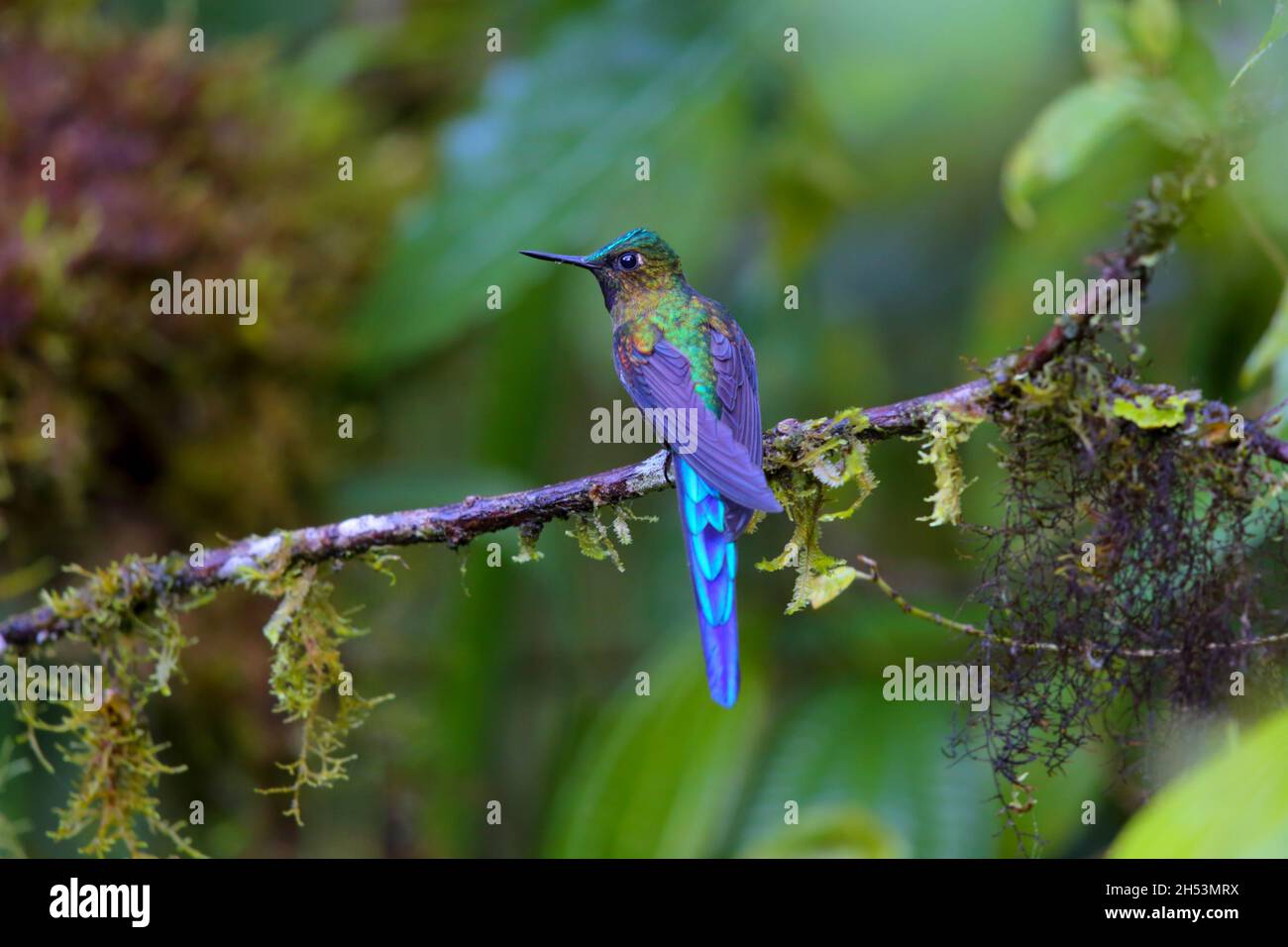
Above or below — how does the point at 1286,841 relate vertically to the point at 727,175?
below

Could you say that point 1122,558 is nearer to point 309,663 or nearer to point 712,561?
point 712,561

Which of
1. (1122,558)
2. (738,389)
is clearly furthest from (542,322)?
(1122,558)

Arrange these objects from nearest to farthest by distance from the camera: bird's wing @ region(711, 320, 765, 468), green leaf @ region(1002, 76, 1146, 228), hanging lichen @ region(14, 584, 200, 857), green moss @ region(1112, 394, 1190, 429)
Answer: green moss @ region(1112, 394, 1190, 429), bird's wing @ region(711, 320, 765, 468), hanging lichen @ region(14, 584, 200, 857), green leaf @ region(1002, 76, 1146, 228)

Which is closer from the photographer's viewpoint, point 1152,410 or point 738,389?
point 1152,410

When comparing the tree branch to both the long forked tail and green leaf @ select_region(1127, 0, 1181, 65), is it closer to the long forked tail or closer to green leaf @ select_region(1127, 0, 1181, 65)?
the long forked tail

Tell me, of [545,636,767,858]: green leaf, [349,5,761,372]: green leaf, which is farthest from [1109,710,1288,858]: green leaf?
[349,5,761,372]: green leaf

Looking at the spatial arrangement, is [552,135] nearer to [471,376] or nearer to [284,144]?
[284,144]
